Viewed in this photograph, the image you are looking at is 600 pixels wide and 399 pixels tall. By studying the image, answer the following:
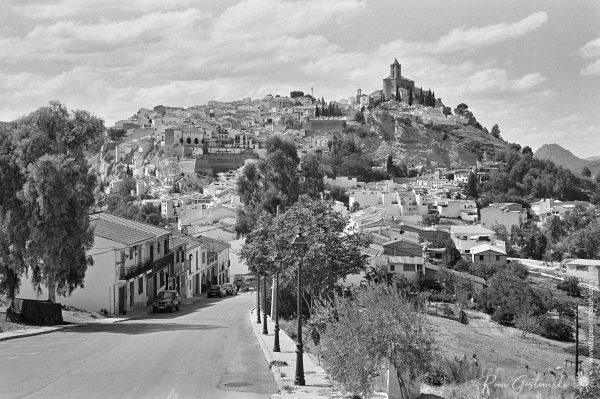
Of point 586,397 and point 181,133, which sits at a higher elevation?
point 181,133

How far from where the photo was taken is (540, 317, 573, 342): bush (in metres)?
43.3

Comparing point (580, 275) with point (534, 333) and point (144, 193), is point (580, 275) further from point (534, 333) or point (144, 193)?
point (144, 193)

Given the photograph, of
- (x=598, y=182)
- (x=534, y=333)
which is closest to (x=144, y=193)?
(x=534, y=333)

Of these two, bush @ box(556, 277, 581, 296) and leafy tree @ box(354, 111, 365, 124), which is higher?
leafy tree @ box(354, 111, 365, 124)

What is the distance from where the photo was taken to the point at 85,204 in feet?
93.5

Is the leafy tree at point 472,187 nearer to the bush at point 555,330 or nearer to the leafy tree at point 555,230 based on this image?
the leafy tree at point 555,230

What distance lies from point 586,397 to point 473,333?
3067cm

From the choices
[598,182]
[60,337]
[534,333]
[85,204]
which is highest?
[598,182]

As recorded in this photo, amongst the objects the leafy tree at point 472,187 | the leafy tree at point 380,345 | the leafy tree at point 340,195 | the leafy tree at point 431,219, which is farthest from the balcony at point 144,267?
the leafy tree at point 472,187

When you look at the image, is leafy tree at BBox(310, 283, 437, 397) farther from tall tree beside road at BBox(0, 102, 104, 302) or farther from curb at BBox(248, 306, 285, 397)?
tall tree beside road at BBox(0, 102, 104, 302)

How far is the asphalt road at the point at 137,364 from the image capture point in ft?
45.1

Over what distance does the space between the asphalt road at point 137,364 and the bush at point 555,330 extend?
24.6 m

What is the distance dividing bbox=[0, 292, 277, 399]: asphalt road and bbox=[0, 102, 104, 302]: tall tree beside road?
129 inches

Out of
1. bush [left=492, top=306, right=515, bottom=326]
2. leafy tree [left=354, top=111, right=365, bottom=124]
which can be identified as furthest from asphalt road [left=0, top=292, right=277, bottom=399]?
leafy tree [left=354, top=111, right=365, bottom=124]
